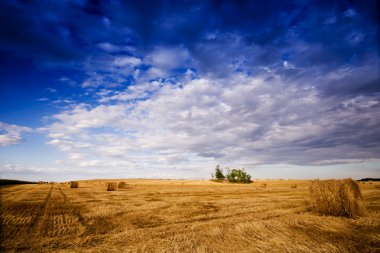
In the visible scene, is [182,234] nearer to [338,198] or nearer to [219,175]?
[338,198]

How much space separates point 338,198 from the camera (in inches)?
424

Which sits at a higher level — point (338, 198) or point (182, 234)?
point (338, 198)

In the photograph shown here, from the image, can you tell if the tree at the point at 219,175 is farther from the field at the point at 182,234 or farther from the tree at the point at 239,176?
the field at the point at 182,234

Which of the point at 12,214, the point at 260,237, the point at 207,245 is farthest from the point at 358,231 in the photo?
the point at 12,214

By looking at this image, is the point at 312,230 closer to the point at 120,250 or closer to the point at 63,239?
the point at 120,250

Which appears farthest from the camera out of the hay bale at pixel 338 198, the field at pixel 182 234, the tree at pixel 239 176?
the tree at pixel 239 176

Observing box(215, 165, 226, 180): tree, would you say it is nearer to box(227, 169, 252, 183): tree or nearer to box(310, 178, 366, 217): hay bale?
box(227, 169, 252, 183): tree

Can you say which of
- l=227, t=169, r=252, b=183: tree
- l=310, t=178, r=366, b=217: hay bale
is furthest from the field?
l=227, t=169, r=252, b=183: tree

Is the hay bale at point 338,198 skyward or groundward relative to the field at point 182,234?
skyward

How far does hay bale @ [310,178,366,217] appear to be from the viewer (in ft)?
34.6

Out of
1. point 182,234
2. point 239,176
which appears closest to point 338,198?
point 182,234

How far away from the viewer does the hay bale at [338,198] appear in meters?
10.5

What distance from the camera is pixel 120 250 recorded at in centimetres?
592

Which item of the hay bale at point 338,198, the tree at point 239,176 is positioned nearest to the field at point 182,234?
the hay bale at point 338,198
